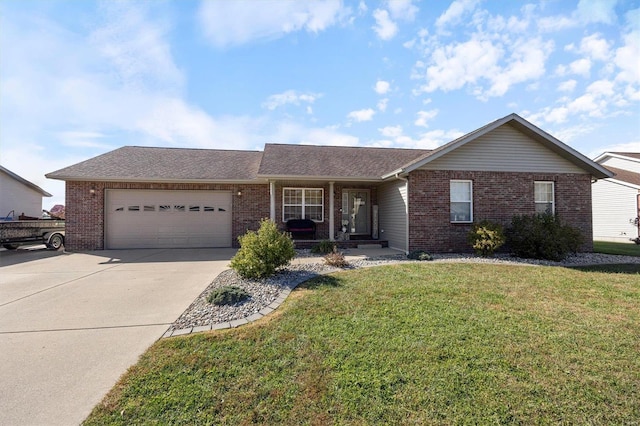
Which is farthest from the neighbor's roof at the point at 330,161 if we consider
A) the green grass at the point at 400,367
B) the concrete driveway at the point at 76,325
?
the green grass at the point at 400,367

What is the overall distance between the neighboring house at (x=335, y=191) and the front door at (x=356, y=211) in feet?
0.15

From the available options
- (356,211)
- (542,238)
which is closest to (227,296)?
(356,211)

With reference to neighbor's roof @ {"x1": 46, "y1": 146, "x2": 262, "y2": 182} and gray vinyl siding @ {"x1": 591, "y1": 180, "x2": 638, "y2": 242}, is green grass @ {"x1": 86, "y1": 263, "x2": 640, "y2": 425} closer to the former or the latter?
neighbor's roof @ {"x1": 46, "y1": 146, "x2": 262, "y2": 182}

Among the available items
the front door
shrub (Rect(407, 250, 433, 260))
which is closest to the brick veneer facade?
shrub (Rect(407, 250, 433, 260))

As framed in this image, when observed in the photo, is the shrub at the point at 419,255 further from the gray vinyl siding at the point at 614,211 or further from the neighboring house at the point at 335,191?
the gray vinyl siding at the point at 614,211

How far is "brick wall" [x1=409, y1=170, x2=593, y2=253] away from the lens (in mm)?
9695

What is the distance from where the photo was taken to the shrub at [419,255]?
8.60 m

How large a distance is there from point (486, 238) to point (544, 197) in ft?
12.3

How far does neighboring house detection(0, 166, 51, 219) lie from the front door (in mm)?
16894

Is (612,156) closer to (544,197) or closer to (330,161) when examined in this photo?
(544,197)

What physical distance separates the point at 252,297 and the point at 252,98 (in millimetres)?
8885

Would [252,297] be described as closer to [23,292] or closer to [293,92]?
[23,292]

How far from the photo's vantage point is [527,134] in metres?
10.1

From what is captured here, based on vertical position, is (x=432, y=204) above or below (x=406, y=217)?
above
